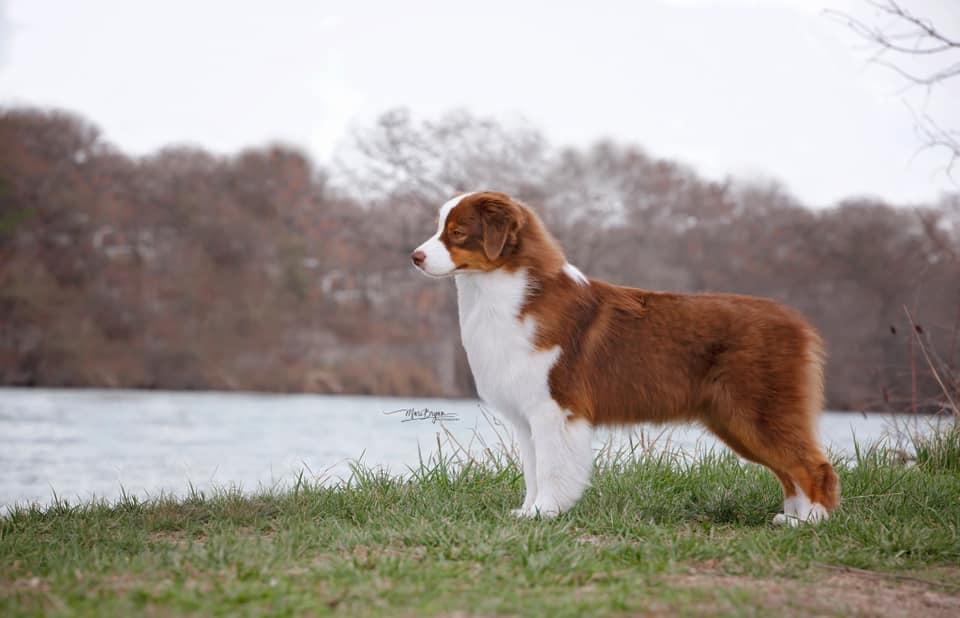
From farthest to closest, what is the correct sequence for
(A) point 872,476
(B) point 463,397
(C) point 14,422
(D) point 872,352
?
(B) point 463,397
(D) point 872,352
(C) point 14,422
(A) point 872,476

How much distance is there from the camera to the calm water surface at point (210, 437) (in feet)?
26.6

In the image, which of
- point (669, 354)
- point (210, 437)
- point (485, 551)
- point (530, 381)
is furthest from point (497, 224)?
point (210, 437)

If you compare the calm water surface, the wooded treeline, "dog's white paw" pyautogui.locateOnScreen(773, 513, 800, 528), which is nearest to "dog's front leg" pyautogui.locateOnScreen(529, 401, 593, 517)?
"dog's white paw" pyautogui.locateOnScreen(773, 513, 800, 528)

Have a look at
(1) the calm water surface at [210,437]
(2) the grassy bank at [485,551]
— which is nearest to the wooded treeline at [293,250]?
(1) the calm water surface at [210,437]

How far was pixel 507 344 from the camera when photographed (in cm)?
538

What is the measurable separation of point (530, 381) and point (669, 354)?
843 mm

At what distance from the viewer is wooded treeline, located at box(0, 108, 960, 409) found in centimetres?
2373

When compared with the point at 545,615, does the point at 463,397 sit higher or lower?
lower

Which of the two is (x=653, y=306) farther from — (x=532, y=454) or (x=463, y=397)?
(x=463, y=397)

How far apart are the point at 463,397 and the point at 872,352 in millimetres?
10011

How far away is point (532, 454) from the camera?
568cm

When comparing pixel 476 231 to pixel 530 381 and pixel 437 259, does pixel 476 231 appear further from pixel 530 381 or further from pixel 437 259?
pixel 530 381

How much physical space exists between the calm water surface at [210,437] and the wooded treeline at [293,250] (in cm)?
116

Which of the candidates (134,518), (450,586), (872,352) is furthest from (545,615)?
(872,352)
